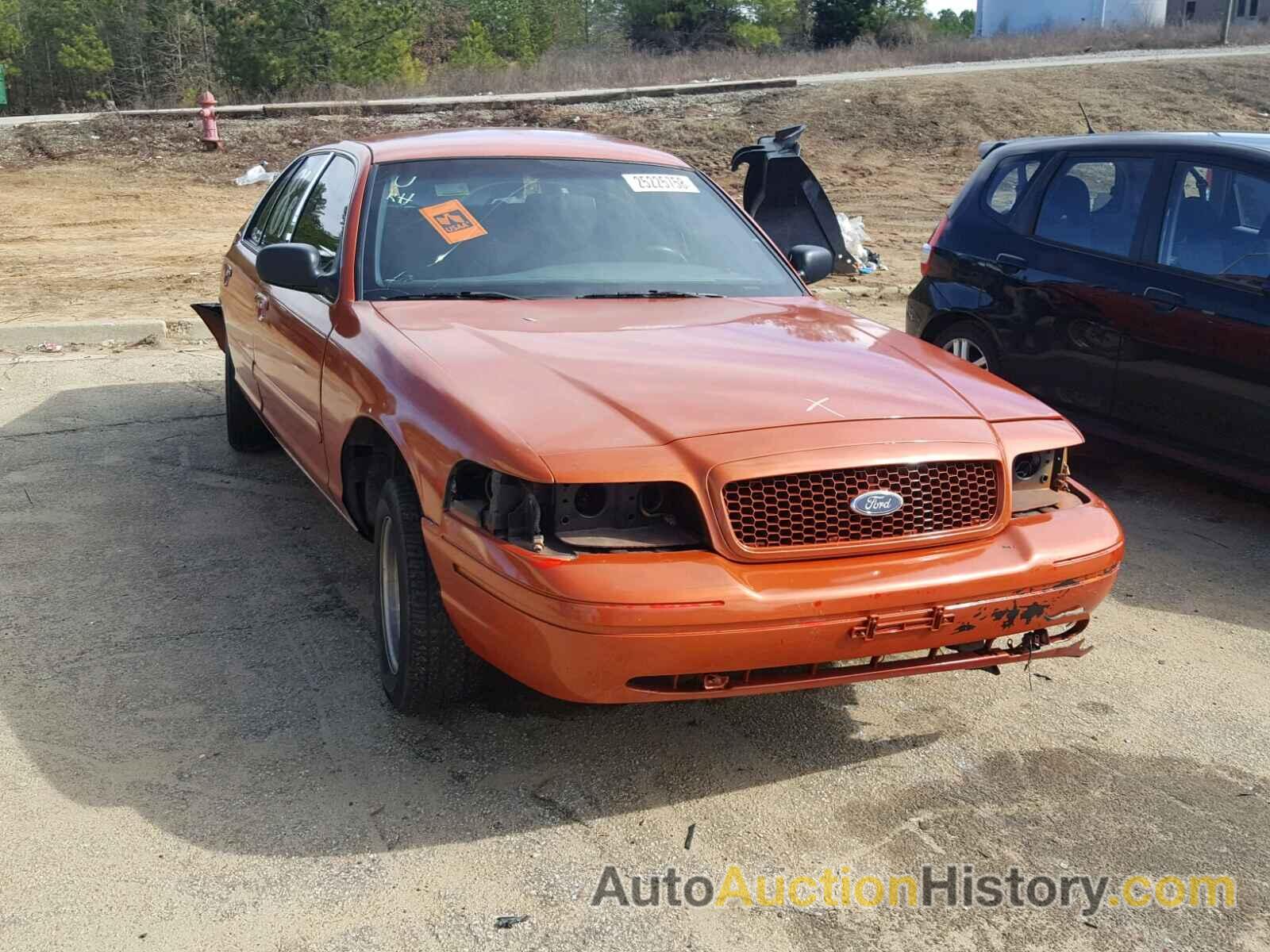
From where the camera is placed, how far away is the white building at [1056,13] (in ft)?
176

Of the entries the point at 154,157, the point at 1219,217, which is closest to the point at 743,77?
the point at 154,157

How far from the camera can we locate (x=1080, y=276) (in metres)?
6.24

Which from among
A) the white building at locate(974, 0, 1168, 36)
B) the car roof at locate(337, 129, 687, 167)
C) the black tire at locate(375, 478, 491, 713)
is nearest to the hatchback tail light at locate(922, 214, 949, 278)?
the car roof at locate(337, 129, 687, 167)

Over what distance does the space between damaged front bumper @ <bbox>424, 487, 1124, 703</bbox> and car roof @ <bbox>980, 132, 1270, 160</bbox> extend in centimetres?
317

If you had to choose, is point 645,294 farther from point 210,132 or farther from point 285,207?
point 210,132

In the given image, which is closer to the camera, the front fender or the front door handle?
the front fender

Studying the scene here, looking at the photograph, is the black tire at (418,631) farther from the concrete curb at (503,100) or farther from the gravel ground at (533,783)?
the concrete curb at (503,100)

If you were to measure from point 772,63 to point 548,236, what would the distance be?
1237 inches

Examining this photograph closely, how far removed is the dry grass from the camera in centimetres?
3111

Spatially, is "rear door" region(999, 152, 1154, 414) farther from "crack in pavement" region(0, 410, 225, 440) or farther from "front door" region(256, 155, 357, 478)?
"crack in pavement" region(0, 410, 225, 440)

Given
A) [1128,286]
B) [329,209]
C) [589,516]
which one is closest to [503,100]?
[1128,286]

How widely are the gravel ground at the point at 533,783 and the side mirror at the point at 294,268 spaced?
116cm

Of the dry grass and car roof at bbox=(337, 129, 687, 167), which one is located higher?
the dry grass

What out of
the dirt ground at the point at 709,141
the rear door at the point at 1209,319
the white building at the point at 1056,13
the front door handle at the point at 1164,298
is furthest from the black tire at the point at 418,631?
the white building at the point at 1056,13
